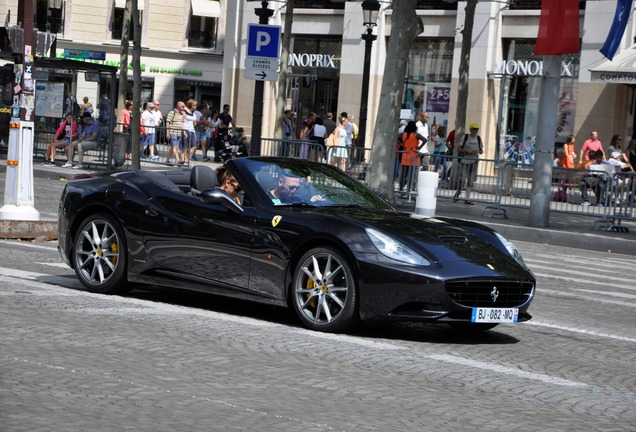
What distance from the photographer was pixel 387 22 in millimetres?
42031

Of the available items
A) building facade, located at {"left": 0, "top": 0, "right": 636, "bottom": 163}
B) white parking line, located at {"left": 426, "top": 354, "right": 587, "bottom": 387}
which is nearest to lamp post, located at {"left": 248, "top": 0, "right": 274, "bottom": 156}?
building facade, located at {"left": 0, "top": 0, "right": 636, "bottom": 163}

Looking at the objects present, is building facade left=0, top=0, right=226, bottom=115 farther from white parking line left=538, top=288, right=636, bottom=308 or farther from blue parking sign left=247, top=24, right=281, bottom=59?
white parking line left=538, top=288, right=636, bottom=308

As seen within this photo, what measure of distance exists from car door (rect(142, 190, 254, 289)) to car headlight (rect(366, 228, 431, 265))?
1.09m

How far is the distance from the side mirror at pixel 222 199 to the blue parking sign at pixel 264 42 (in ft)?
38.0

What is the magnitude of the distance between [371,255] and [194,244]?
1.70 metres

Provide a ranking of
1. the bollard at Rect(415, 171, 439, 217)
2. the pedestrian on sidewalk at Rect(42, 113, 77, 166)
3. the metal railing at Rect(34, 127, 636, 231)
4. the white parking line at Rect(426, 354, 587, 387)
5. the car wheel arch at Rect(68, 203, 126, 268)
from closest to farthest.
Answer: the white parking line at Rect(426, 354, 587, 387) → the car wheel arch at Rect(68, 203, 126, 268) → the bollard at Rect(415, 171, 439, 217) → the metal railing at Rect(34, 127, 636, 231) → the pedestrian on sidewalk at Rect(42, 113, 77, 166)

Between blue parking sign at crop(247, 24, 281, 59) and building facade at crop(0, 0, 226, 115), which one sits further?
building facade at crop(0, 0, 226, 115)

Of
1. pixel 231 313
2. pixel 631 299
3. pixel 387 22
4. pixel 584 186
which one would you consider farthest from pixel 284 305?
pixel 387 22

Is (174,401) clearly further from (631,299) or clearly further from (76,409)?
(631,299)

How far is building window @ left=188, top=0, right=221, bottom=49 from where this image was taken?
216 feet

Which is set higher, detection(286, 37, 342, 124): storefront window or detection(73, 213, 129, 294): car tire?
detection(286, 37, 342, 124): storefront window

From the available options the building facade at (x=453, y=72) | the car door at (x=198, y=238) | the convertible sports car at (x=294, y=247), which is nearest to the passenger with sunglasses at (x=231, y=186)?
the convertible sports car at (x=294, y=247)

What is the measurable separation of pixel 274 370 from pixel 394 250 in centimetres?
182

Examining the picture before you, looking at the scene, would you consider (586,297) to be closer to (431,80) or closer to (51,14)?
(431,80)
